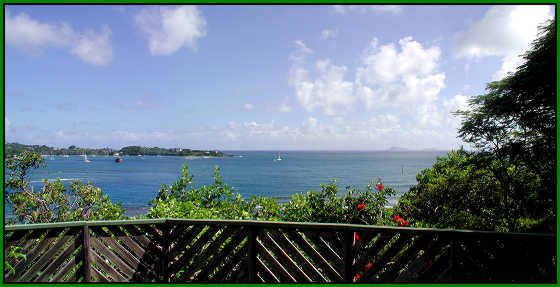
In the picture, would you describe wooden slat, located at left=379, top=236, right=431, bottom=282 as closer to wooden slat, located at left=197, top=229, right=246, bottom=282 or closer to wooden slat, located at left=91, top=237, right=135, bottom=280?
wooden slat, located at left=197, top=229, right=246, bottom=282

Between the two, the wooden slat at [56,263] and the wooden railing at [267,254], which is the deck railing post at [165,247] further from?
the wooden slat at [56,263]

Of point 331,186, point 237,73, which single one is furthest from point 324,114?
point 331,186

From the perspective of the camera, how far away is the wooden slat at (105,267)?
335 centimetres

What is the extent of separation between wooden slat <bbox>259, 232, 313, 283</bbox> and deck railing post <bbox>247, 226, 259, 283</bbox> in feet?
0.27

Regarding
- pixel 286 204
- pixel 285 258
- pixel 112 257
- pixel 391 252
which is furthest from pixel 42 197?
pixel 391 252

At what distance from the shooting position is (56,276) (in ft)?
10.6

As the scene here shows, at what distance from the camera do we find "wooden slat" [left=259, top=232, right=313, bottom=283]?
3383mm

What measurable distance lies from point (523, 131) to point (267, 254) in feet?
20.1

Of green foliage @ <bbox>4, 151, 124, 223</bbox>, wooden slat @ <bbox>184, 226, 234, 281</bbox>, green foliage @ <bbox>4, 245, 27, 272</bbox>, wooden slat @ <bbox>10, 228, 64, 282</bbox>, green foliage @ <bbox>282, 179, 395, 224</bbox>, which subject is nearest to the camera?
green foliage @ <bbox>4, 245, 27, 272</bbox>

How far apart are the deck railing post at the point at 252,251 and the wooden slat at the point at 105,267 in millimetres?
1397

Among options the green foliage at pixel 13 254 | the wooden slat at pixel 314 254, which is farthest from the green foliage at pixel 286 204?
the green foliage at pixel 13 254

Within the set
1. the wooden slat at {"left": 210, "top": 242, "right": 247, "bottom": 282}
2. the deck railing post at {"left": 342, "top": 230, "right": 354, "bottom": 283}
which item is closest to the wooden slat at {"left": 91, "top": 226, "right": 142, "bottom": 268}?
the wooden slat at {"left": 210, "top": 242, "right": 247, "bottom": 282}

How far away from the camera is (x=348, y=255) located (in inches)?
126

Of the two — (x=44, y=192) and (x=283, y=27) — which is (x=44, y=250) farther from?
(x=44, y=192)
